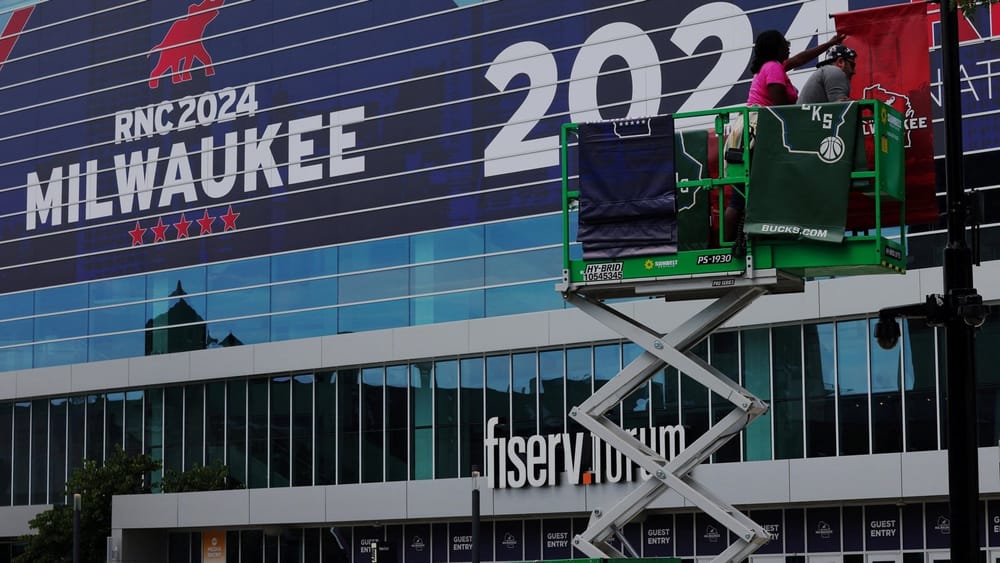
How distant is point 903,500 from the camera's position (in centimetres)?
3759

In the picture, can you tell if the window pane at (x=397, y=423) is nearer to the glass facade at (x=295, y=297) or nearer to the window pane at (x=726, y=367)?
the glass facade at (x=295, y=297)

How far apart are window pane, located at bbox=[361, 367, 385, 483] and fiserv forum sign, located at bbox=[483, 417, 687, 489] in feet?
13.1

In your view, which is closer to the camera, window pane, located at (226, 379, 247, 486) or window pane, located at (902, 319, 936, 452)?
window pane, located at (902, 319, 936, 452)

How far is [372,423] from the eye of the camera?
48094mm

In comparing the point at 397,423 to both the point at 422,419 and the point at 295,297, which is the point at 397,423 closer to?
the point at 422,419

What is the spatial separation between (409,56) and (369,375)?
9161 mm

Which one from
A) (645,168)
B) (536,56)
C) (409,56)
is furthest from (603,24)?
(645,168)

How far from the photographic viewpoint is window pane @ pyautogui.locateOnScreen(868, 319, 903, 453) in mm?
38094

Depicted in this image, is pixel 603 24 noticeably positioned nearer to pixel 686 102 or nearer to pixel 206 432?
pixel 686 102

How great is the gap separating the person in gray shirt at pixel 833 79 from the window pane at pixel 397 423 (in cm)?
3130

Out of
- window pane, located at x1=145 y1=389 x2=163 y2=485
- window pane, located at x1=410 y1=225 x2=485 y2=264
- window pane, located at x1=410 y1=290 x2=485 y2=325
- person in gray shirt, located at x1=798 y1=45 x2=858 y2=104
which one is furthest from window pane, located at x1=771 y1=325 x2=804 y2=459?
person in gray shirt, located at x1=798 y1=45 x2=858 y2=104

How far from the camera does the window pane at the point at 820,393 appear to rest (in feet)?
128

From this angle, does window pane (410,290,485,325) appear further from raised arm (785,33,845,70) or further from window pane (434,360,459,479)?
raised arm (785,33,845,70)

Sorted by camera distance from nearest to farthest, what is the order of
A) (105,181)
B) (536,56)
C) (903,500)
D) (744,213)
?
(744,213)
(903,500)
(536,56)
(105,181)
